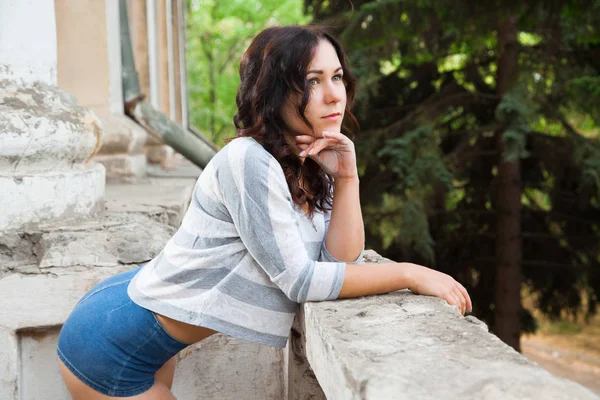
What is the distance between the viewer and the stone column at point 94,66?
163 inches

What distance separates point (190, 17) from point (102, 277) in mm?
17965

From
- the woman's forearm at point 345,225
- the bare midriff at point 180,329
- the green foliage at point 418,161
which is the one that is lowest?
the green foliage at point 418,161

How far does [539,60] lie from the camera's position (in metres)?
6.99

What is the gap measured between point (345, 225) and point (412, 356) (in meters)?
0.54

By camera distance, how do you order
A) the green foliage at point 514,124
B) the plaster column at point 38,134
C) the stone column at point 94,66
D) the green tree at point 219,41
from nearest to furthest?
the plaster column at point 38,134, the stone column at point 94,66, the green foliage at point 514,124, the green tree at point 219,41

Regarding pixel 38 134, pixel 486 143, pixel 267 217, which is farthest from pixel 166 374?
pixel 486 143

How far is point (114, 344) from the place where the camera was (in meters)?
1.57

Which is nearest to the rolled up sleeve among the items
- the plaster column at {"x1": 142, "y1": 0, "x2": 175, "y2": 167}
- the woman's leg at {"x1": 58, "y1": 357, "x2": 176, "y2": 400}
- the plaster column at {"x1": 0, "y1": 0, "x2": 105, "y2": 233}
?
the woman's leg at {"x1": 58, "y1": 357, "x2": 176, "y2": 400}

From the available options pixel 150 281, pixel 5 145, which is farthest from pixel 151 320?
pixel 5 145

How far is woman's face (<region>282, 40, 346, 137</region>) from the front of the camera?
162 cm

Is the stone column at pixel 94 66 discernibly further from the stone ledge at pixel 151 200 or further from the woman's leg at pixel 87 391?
the woman's leg at pixel 87 391

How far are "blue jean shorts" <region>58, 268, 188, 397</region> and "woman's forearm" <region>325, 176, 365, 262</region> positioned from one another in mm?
452

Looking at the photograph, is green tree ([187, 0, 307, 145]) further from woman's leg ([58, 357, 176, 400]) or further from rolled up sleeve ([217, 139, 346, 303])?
rolled up sleeve ([217, 139, 346, 303])

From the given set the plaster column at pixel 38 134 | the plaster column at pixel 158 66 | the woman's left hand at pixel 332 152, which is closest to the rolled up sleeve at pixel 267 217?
the woman's left hand at pixel 332 152
